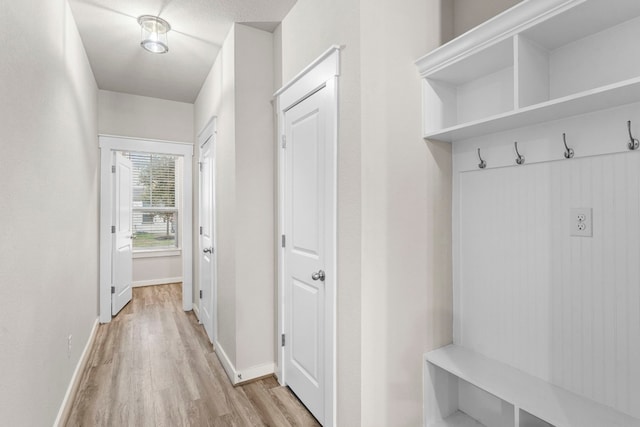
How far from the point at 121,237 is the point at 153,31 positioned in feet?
8.81

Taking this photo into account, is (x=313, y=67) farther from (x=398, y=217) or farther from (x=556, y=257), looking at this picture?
(x=556, y=257)

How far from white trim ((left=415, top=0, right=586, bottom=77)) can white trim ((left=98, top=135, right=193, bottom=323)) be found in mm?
3449

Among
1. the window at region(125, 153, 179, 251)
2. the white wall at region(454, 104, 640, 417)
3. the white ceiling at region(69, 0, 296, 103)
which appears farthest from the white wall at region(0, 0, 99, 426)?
the window at region(125, 153, 179, 251)

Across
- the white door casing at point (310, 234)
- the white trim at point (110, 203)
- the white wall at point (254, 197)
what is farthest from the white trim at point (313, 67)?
the white trim at point (110, 203)

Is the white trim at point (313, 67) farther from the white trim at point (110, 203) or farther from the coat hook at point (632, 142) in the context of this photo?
the white trim at point (110, 203)

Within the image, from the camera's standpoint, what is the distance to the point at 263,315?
256 centimetres

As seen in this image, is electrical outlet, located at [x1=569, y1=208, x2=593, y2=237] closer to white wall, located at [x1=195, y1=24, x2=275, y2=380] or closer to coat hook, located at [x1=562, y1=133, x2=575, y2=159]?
coat hook, located at [x1=562, y1=133, x2=575, y2=159]

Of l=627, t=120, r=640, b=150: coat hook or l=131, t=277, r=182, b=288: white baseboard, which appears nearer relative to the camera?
l=627, t=120, r=640, b=150: coat hook

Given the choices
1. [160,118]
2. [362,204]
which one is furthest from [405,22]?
[160,118]

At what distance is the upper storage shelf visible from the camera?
1.21 metres

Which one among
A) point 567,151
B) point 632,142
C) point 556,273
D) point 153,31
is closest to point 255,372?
point 556,273

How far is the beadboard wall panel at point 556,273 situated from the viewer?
1272mm

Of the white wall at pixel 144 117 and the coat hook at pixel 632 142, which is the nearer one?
the coat hook at pixel 632 142

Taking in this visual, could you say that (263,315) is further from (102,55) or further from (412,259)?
(102,55)
